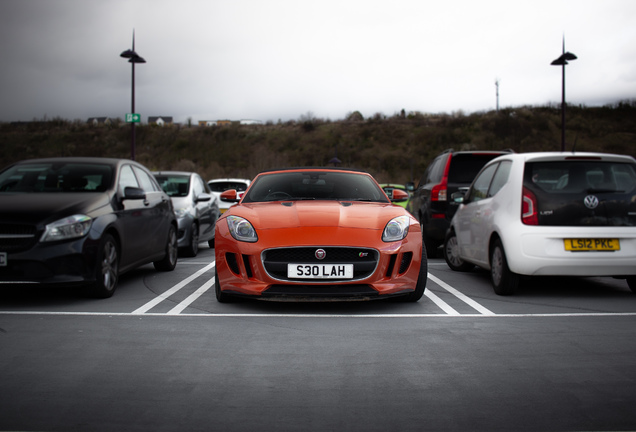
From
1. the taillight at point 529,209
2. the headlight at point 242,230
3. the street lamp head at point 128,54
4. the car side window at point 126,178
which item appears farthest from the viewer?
the street lamp head at point 128,54

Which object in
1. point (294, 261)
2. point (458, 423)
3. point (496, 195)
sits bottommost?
point (458, 423)

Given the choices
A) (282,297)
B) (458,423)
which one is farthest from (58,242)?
(458,423)

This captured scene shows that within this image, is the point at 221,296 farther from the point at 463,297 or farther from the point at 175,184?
the point at 175,184

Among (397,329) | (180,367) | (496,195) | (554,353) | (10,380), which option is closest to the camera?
(10,380)

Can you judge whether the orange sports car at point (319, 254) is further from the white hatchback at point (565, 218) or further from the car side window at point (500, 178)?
the car side window at point (500, 178)

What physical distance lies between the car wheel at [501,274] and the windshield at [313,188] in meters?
1.40

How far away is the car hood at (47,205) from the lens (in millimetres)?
6418

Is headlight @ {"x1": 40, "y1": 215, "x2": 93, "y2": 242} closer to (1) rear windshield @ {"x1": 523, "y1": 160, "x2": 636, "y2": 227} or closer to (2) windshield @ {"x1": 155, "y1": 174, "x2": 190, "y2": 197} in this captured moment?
(1) rear windshield @ {"x1": 523, "y1": 160, "x2": 636, "y2": 227}

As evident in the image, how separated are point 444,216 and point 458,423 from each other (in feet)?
25.6

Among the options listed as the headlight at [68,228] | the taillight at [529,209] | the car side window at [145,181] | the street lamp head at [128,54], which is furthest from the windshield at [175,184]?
the street lamp head at [128,54]

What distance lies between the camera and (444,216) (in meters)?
10.8

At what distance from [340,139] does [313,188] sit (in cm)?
5891

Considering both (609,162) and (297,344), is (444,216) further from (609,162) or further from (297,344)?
(297,344)

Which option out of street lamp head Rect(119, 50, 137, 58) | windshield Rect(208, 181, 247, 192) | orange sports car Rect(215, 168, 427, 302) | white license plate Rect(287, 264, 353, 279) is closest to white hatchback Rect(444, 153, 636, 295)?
orange sports car Rect(215, 168, 427, 302)
